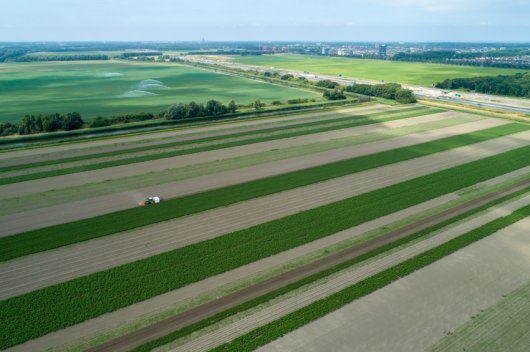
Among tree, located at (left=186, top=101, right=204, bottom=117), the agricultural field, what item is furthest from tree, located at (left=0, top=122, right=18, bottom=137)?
tree, located at (left=186, top=101, right=204, bottom=117)

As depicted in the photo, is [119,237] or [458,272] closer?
[458,272]

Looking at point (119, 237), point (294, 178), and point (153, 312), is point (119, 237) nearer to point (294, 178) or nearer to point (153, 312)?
point (153, 312)

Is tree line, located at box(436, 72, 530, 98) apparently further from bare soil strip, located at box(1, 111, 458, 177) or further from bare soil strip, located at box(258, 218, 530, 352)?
bare soil strip, located at box(258, 218, 530, 352)

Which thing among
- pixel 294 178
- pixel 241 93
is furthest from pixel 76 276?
pixel 241 93

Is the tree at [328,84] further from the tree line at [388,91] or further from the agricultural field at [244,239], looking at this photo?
the agricultural field at [244,239]

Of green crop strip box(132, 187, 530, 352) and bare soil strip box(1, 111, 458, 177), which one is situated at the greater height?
bare soil strip box(1, 111, 458, 177)

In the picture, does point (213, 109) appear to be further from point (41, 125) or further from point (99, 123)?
point (41, 125)

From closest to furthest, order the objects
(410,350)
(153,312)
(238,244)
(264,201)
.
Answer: (410,350), (153,312), (238,244), (264,201)
